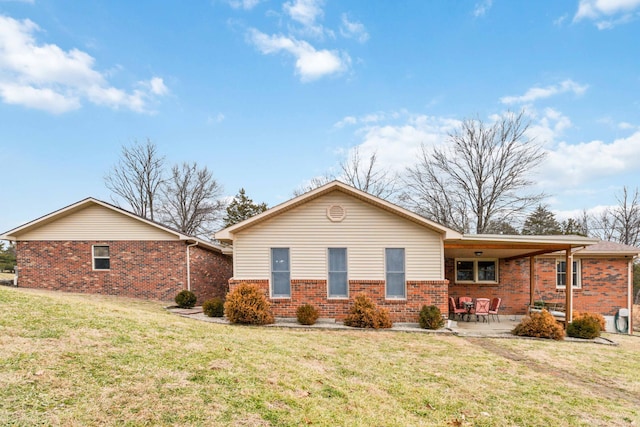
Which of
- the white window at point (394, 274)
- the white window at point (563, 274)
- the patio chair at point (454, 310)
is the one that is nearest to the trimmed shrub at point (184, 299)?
the white window at point (394, 274)

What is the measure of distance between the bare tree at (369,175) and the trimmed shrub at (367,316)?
770 inches

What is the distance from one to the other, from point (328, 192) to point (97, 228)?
36.6 ft

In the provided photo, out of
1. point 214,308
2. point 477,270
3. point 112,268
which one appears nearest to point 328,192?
point 214,308

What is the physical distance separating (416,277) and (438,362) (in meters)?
Result: 4.28

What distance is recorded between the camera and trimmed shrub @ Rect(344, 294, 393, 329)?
10.5m

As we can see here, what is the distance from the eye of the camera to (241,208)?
112 feet

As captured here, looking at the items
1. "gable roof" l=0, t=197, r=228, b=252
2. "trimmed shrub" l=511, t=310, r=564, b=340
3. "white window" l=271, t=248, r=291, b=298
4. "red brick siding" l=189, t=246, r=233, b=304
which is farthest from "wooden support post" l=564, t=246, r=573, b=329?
"red brick siding" l=189, t=246, r=233, b=304

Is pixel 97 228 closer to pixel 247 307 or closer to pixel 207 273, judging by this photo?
pixel 207 273

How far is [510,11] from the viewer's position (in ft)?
44.8

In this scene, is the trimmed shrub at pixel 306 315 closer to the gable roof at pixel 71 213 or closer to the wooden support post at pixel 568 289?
the gable roof at pixel 71 213

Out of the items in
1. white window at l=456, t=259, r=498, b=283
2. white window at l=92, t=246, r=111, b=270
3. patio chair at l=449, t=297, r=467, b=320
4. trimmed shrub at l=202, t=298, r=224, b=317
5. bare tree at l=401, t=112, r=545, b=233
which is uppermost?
bare tree at l=401, t=112, r=545, b=233

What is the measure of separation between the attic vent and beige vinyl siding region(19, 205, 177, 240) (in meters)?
8.10

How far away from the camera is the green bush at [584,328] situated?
1053 cm

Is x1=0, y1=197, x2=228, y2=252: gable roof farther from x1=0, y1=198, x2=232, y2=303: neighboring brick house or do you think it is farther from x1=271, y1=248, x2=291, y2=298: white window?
x1=271, y1=248, x2=291, y2=298: white window
